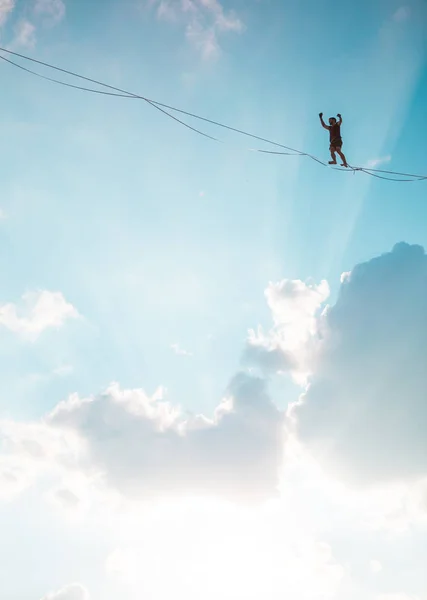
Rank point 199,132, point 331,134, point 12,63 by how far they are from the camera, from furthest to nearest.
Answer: point 331,134 → point 199,132 → point 12,63

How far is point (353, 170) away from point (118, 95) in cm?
1135

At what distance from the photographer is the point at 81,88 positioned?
17719mm

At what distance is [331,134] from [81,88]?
37.0 ft

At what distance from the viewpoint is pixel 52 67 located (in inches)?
661

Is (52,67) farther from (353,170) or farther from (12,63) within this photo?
(353,170)

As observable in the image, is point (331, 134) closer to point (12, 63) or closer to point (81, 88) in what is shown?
point (81, 88)

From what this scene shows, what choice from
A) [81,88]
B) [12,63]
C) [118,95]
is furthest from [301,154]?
[12,63]

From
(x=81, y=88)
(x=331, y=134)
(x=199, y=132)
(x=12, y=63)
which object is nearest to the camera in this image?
(x=12, y=63)

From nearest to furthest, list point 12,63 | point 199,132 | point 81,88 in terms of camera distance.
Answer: point 12,63 < point 81,88 < point 199,132

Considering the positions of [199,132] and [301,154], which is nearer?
[199,132]

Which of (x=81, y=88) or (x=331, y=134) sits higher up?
(x=331, y=134)

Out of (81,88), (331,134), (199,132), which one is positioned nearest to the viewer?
(81,88)

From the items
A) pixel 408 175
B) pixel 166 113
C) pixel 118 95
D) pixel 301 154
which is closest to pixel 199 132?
pixel 166 113

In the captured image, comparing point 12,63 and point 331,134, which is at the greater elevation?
point 331,134
